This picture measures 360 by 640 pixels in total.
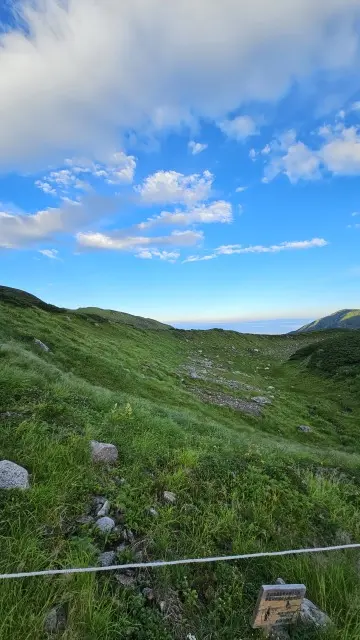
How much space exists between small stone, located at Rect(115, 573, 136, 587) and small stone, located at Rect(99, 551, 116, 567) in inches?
7.9

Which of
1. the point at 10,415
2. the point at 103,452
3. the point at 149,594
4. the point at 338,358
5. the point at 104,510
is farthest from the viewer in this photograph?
the point at 338,358

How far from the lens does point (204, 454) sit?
7777 mm

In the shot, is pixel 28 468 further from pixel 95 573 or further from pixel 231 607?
pixel 231 607

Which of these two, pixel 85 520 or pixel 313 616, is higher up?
pixel 85 520

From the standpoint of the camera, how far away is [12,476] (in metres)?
5.30

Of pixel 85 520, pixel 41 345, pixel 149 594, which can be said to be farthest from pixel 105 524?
pixel 41 345

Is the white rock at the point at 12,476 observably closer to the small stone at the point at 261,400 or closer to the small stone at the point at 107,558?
the small stone at the point at 107,558

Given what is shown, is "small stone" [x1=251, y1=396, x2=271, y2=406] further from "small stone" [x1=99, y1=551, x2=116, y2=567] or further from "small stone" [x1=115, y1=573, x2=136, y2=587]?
"small stone" [x1=115, y1=573, x2=136, y2=587]

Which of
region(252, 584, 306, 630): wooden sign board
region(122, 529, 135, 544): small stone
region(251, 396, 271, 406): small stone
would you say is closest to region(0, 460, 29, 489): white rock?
region(122, 529, 135, 544): small stone

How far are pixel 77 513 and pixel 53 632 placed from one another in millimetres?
1640

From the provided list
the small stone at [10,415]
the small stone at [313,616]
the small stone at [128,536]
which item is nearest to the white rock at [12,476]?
the small stone at [128,536]

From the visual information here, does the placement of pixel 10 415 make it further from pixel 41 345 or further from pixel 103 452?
pixel 41 345

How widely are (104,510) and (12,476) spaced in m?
1.44

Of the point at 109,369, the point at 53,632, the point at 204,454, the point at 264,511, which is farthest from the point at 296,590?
the point at 109,369
